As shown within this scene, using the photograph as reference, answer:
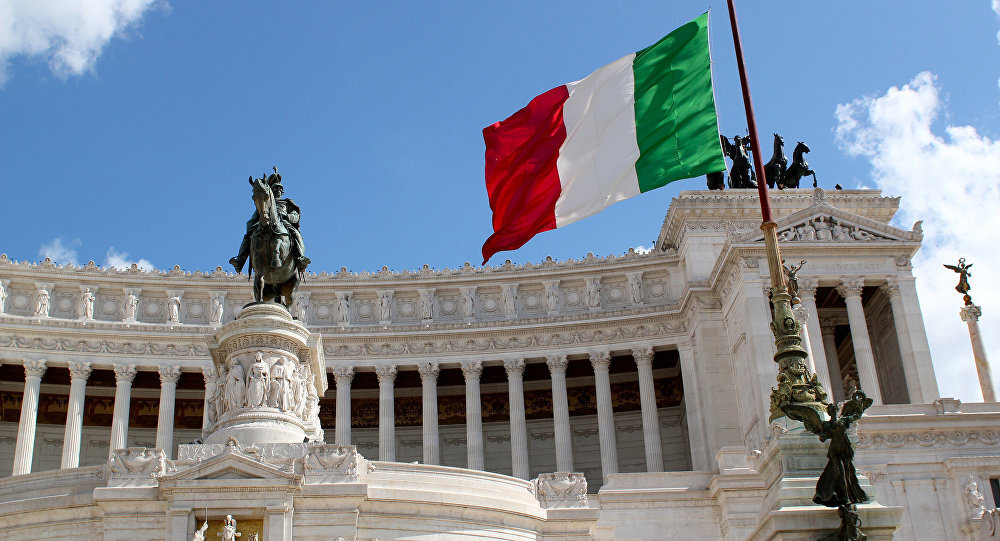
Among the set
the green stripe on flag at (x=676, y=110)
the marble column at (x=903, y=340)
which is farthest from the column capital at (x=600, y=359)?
the green stripe on flag at (x=676, y=110)

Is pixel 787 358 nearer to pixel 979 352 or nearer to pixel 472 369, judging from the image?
pixel 979 352

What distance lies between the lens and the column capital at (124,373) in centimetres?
5091

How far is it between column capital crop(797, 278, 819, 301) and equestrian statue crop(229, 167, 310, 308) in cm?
2263

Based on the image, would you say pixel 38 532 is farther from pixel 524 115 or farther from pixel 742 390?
pixel 742 390

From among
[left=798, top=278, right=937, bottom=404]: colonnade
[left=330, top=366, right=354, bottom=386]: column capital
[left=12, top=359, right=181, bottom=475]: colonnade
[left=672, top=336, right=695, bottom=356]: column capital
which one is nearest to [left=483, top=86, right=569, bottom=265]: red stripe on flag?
[left=798, top=278, right=937, bottom=404]: colonnade

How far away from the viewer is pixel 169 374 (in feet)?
169

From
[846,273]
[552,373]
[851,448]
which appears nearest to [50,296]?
[552,373]

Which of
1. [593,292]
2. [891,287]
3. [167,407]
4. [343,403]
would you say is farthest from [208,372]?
[891,287]

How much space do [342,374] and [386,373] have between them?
214 centimetres

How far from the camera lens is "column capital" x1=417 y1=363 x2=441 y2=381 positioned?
53.0m

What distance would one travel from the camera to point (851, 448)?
536 inches

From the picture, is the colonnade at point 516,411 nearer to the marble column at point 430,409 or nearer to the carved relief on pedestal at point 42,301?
the marble column at point 430,409

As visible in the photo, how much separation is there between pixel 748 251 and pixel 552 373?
1225cm

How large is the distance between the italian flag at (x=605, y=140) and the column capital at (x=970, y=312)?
79.8ft
